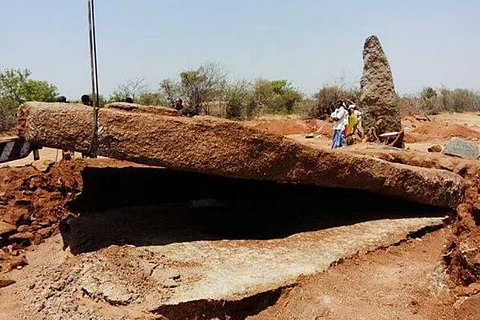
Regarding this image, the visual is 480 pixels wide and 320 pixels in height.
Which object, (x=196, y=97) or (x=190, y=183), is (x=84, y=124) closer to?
(x=190, y=183)

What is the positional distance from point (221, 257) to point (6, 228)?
2026 millimetres

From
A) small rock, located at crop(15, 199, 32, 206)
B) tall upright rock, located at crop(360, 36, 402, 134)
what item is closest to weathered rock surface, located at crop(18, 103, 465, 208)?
small rock, located at crop(15, 199, 32, 206)

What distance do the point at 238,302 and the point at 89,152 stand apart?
1405mm

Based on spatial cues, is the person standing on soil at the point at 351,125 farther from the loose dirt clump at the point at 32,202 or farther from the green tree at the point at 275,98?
the green tree at the point at 275,98

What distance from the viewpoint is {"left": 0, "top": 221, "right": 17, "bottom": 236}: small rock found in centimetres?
448

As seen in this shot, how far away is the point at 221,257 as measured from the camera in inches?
150

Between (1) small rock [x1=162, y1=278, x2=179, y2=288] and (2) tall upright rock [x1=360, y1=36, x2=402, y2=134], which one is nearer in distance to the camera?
(1) small rock [x1=162, y1=278, x2=179, y2=288]

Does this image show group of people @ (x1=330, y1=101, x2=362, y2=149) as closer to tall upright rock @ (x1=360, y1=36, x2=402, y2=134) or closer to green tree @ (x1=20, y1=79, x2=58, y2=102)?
tall upright rock @ (x1=360, y1=36, x2=402, y2=134)

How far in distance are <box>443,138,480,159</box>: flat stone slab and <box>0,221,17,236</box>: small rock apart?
5.13 meters

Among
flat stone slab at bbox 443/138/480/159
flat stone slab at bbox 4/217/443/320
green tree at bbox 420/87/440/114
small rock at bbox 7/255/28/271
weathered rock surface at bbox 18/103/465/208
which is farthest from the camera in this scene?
green tree at bbox 420/87/440/114

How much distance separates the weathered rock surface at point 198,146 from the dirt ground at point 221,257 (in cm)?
54

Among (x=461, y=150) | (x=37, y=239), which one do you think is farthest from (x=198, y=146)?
(x=461, y=150)

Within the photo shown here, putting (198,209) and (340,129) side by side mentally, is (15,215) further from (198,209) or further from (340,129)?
(340,129)

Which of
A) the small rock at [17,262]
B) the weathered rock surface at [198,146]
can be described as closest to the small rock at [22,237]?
the small rock at [17,262]
